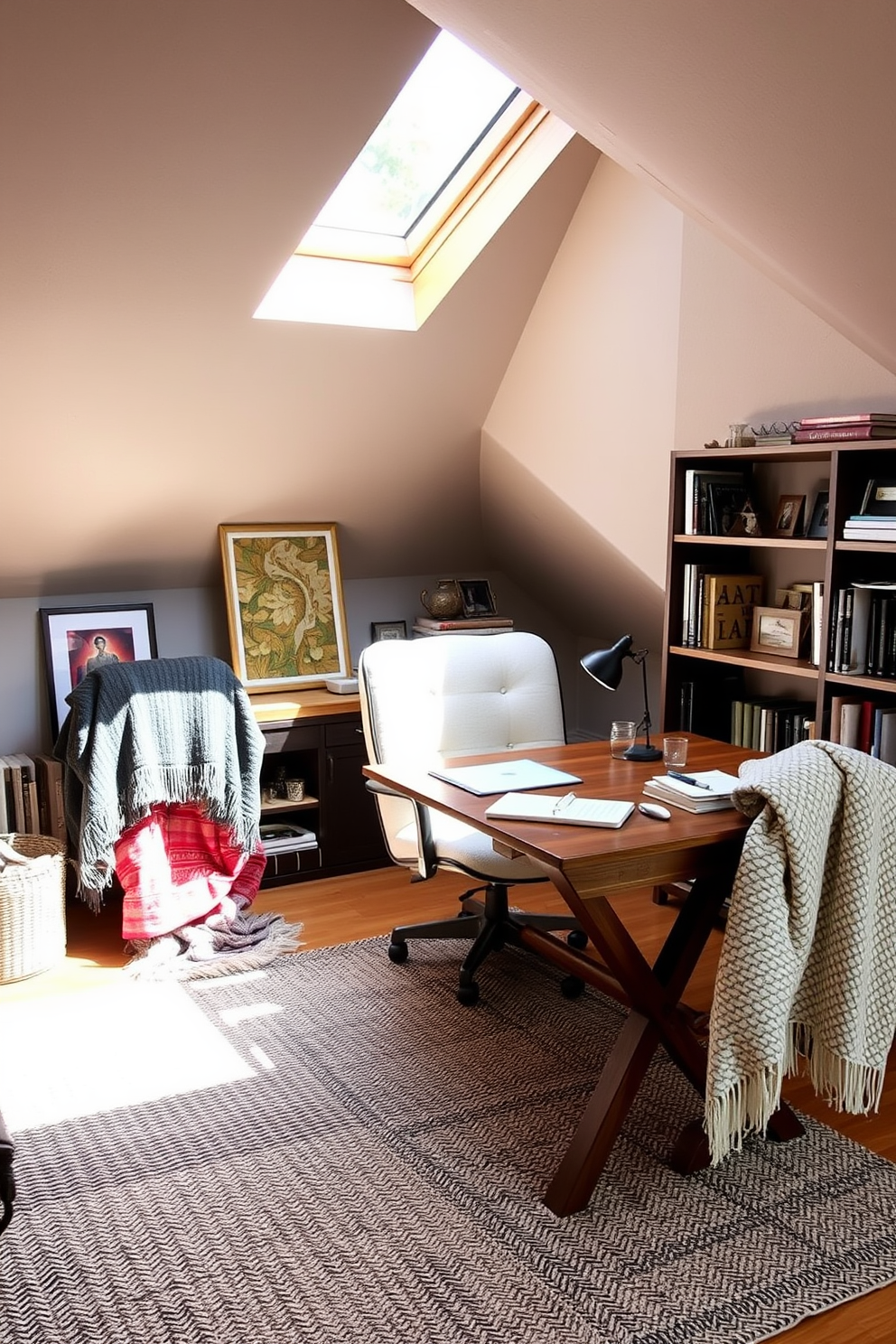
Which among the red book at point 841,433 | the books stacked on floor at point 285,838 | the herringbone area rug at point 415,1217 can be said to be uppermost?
the red book at point 841,433

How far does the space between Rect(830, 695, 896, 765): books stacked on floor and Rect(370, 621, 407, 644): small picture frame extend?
2.14m

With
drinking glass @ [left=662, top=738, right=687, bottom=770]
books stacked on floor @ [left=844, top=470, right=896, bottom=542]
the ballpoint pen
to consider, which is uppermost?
books stacked on floor @ [left=844, top=470, right=896, bottom=542]

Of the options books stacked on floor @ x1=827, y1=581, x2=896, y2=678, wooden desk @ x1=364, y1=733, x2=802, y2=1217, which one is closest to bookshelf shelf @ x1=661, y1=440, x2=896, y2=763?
books stacked on floor @ x1=827, y1=581, x2=896, y2=678

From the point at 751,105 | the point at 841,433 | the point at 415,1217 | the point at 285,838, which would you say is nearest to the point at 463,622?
the point at 285,838

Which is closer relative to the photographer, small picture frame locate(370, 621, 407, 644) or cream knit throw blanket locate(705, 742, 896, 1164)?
cream knit throw blanket locate(705, 742, 896, 1164)

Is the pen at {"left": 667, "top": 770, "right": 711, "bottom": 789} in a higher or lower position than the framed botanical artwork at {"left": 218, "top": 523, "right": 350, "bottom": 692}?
lower

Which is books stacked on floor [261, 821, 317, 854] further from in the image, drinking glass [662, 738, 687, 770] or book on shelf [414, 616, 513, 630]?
drinking glass [662, 738, 687, 770]

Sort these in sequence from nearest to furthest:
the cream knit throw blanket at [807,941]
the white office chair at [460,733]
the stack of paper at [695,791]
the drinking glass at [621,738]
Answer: the cream knit throw blanket at [807,941], the stack of paper at [695,791], the drinking glass at [621,738], the white office chair at [460,733]

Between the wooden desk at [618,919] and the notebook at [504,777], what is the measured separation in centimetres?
3

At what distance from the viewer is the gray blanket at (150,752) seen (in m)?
3.47

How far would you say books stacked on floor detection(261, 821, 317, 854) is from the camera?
13.8 ft

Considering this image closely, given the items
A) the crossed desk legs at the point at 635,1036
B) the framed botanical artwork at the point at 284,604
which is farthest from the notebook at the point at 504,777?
the framed botanical artwork at the point at 284,604

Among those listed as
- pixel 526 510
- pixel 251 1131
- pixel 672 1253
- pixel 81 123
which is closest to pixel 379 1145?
pixel 251 1131

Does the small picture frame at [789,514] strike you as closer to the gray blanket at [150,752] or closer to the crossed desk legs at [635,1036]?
the crossed desk legs at [635,1036]
